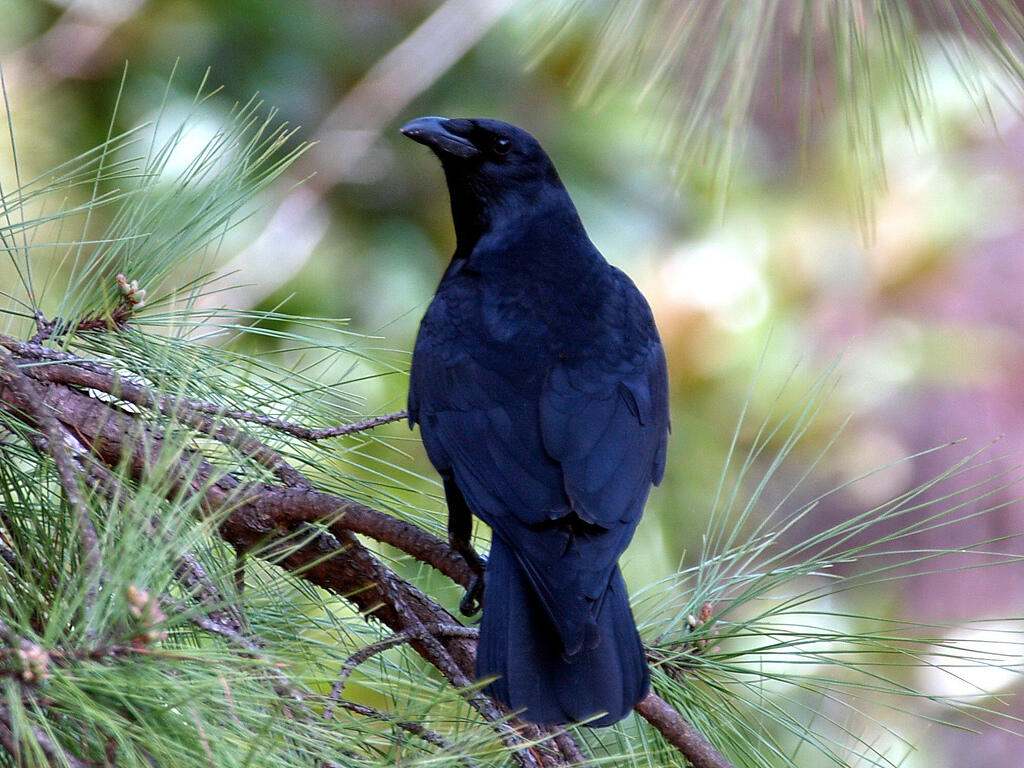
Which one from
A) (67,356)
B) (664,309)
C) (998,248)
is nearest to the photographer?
(67,356)

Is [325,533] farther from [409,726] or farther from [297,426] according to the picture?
[409,726]

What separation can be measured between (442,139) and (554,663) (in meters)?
1.49

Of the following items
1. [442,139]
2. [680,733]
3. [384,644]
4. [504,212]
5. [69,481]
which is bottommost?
[680,733]

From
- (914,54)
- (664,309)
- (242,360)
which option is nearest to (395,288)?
(664,309)

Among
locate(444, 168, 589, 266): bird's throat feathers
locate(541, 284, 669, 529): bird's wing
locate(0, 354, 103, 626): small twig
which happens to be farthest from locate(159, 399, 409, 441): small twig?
locate(444, 168, 589, 266): bird's throat feathers

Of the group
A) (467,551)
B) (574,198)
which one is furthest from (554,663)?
(574,198)

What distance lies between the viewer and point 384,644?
1.51 m

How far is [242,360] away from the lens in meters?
1.93

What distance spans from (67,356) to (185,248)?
271 millimetres

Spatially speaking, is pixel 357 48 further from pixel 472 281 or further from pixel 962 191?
pixel 472 281

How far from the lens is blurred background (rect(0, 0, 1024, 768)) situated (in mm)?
5035

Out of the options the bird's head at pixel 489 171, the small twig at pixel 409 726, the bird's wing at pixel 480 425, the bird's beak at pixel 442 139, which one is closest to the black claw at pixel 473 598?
the bird's wing at pixel 480 425

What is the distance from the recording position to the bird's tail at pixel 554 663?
1.68 metres

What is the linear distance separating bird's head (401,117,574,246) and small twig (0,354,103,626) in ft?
5.01
